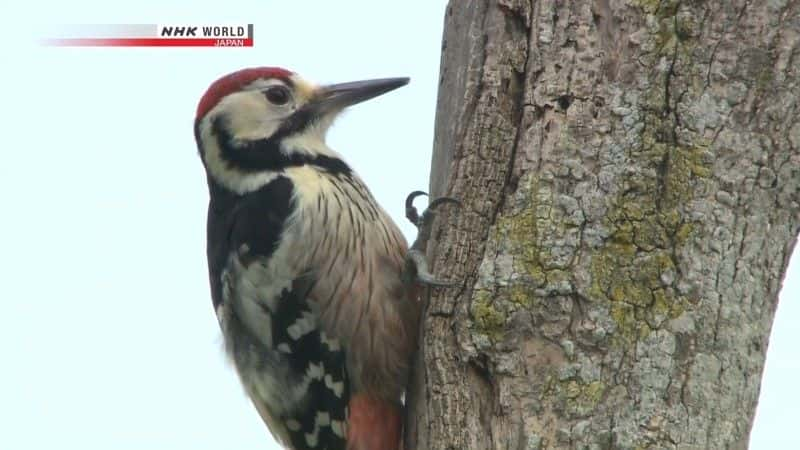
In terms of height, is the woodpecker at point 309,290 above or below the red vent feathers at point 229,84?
below

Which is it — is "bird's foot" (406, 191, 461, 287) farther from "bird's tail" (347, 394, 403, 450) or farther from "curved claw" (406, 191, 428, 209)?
"bird's tail" (347, 394, 403, 450)

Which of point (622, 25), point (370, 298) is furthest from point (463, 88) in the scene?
point (370, 298)

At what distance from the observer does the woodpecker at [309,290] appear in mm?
3553

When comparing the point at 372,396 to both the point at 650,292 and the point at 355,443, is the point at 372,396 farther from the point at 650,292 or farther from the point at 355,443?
the point at 650,292

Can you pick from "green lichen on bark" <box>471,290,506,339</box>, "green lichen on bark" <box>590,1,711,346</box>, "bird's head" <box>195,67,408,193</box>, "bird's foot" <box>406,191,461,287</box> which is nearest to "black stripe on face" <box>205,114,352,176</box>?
"bird's head" <box>195,67,408,193</box>

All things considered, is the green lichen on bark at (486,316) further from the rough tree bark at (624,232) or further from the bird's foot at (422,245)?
the bird's foot at (422,245)

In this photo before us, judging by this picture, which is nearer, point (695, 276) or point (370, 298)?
point (695, 276)

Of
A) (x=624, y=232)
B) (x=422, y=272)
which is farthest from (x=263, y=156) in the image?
(x=624, y=232)

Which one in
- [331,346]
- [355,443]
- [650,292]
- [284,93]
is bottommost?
[355,443]

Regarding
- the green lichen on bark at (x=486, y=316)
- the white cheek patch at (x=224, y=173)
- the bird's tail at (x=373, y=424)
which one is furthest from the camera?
the white cheek patch at (x=224, y=173)

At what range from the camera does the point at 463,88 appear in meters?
3.13

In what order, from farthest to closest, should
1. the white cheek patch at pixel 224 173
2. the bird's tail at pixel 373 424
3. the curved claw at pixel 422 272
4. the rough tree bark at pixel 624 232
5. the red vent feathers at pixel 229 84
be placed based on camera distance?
1. the red vent feathers at pixel 229 84
2. the white cheek patch at pixel 224 173
3. the bird's tail at pixel 373 424
4. the curved claw at pixel 422 272
5. the rough tree bark at pixel 624 232

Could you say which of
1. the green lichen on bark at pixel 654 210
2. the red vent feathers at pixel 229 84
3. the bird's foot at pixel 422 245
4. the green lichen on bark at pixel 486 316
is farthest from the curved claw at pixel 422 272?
the red vent feathers at pixel 229 84

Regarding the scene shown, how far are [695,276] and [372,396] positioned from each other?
4.26 feet
